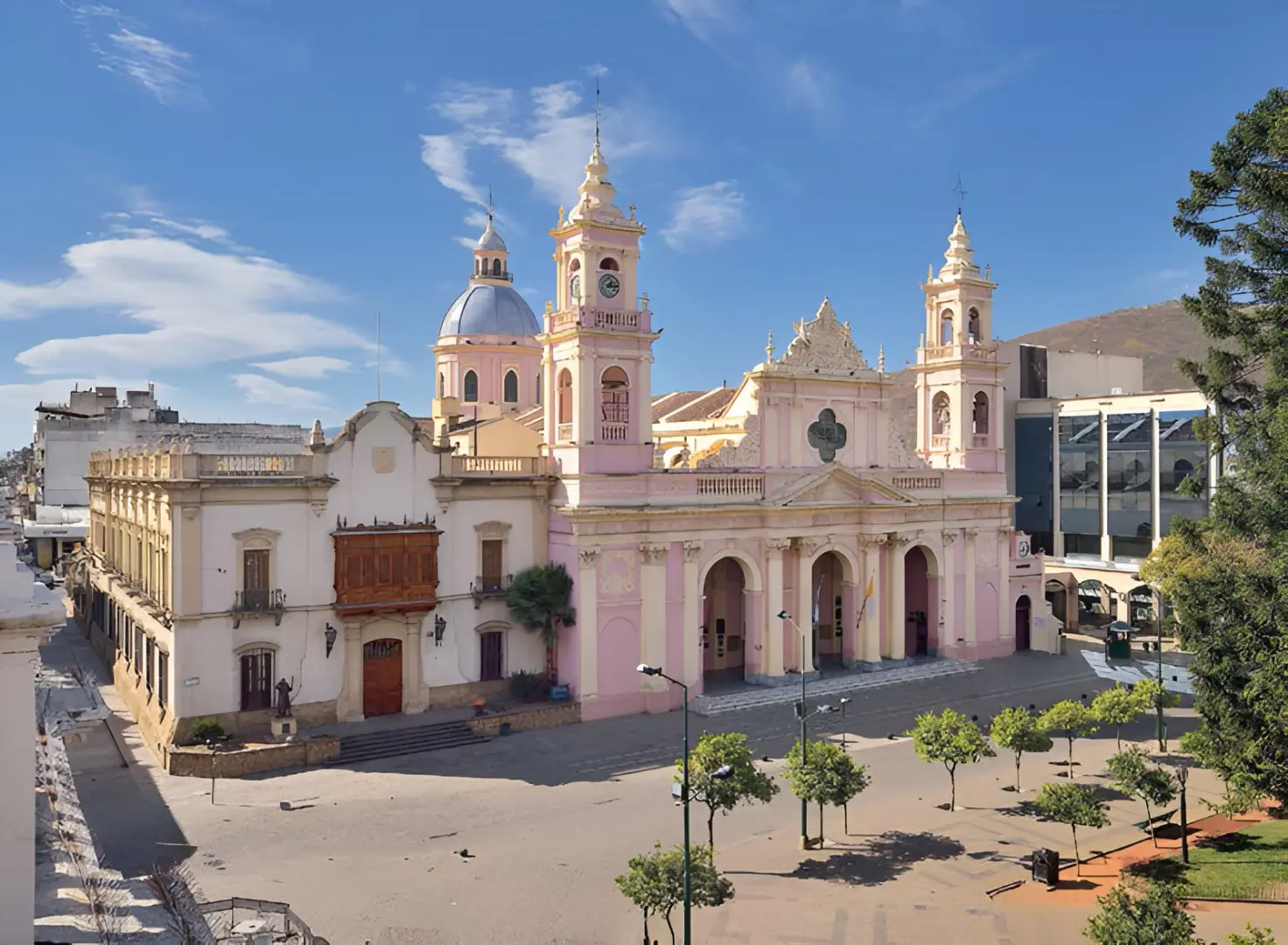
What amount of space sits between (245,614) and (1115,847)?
83.8 ft

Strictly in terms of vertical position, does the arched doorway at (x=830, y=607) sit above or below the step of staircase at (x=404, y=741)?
above

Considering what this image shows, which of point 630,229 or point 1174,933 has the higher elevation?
point 630,229

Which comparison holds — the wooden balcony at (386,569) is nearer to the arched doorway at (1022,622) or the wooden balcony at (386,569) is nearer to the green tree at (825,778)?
the green tree at (825,778)

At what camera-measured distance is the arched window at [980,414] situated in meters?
48.3

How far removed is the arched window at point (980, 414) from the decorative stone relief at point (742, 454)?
13916 millimetres

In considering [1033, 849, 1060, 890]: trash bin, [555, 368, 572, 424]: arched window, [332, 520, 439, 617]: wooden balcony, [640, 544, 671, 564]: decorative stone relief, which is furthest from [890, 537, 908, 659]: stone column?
[1033, 849, 1060, 890]: trash bin

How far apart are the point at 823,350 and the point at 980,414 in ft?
35.8

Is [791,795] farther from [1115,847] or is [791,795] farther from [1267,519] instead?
[1267,519]

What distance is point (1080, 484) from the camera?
58.2 metres

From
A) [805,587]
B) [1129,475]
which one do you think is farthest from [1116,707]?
[1129,475]

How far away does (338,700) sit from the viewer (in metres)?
33.1

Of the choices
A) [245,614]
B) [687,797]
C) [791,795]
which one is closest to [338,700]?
[245,614]

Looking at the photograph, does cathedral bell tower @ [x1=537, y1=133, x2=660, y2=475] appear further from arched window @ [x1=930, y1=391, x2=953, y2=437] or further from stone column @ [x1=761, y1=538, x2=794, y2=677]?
arched window @ [x1=930, y1=391, x2=953, y2=437]

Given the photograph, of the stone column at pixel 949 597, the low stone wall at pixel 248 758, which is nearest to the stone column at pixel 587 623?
the low stone wall at pixel 248 758
